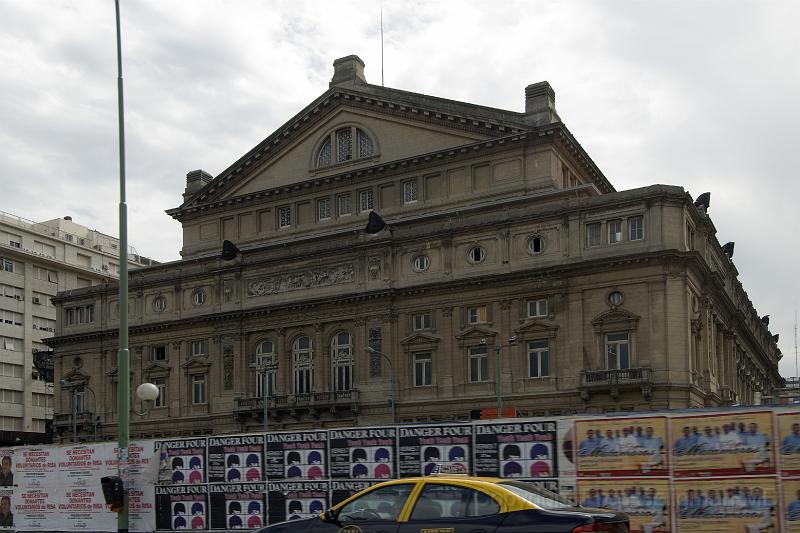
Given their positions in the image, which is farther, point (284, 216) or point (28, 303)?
point (28, 303)

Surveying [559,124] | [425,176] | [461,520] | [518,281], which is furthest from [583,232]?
[461,520]

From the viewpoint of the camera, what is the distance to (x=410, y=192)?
68750mm

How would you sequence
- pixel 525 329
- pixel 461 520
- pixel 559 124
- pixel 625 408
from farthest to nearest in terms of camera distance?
pixel 559 124 < pixel 525 329 < pixel 625 408 < pixel 461 520

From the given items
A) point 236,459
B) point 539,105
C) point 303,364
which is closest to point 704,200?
point 539,105

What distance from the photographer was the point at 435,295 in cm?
6178

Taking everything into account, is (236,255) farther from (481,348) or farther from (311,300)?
(481,348)

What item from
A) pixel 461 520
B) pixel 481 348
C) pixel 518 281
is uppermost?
pixel 518 281

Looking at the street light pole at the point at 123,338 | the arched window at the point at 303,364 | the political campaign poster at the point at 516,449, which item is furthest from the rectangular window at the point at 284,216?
the political campaign poster at the point at 516,449

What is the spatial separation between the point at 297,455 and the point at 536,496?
23.5 feet

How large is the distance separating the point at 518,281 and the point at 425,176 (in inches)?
487

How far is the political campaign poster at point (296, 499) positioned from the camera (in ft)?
65.7

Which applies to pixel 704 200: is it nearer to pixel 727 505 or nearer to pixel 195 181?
pixel 195 181

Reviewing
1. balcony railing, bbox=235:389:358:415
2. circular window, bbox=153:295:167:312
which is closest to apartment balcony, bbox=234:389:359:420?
balcony railing, bbox=235:389:358:415

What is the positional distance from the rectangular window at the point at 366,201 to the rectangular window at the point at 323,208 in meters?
2.64
